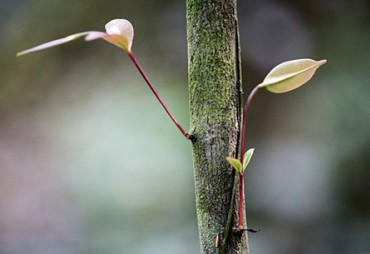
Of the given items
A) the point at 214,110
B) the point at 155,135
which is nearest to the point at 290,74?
the point at 214,110

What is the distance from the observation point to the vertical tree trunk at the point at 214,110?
0.40 meters

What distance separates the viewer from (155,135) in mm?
1515

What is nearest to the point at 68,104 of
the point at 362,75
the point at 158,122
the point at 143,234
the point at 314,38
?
the point at 158,122

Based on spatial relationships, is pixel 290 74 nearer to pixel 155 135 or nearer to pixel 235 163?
pixel 235 163

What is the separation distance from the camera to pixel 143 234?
1.43m

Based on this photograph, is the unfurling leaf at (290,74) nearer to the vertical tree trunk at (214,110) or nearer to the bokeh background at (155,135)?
the vertical tree trunk at (214,110)

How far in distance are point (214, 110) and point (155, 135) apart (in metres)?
1.12

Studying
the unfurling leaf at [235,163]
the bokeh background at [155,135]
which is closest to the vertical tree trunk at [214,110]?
the unfurling leaf at [235,163]

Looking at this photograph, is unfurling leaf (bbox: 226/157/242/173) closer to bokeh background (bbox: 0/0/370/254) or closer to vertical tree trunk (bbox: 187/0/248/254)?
vertical tree trunk (bbox: 187/0/248/254)

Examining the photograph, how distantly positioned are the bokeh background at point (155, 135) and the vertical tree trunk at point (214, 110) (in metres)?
1.01

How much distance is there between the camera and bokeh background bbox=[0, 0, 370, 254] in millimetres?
1412

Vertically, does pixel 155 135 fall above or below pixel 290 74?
above

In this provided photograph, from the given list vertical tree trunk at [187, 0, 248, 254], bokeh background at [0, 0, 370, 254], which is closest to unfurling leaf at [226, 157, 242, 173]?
vertical tree trunk at [187, 0, 248, 254]

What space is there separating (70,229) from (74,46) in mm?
731
